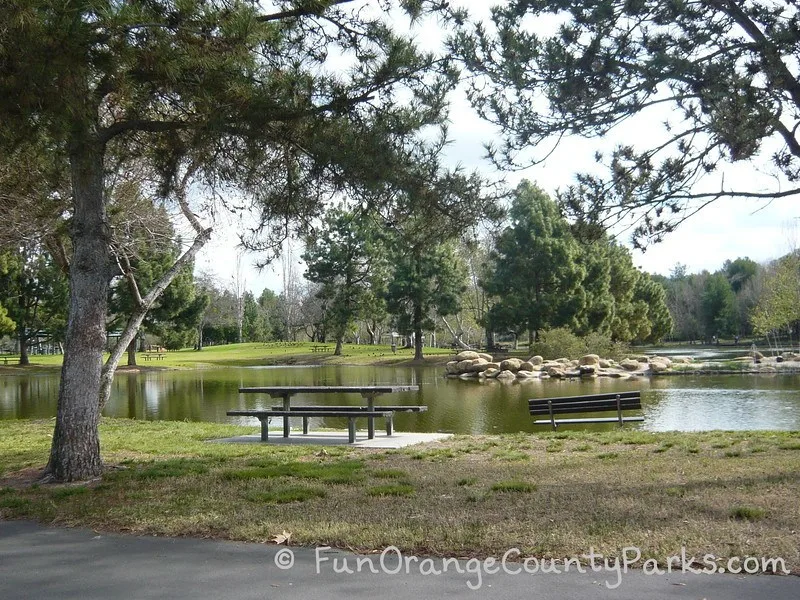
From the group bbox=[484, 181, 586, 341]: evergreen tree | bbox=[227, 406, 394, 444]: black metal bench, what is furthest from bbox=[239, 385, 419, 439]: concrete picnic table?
bbox=[484, 181, 586, 341]: evergreen tree

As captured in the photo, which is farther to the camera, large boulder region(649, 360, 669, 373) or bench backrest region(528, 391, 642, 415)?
large boulder region(649, 360, 669, 373)

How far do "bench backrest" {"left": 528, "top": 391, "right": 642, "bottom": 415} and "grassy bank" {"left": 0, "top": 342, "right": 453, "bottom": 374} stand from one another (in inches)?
1318

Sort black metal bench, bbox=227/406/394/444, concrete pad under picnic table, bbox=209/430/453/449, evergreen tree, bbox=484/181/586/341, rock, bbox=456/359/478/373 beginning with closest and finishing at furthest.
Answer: concrete pad under picnic table, bbox=209/430/453/449
black metal bench, bbox=227/406/394/444
rock, bbox=456/359/478/373
evergreen tree, bbox=484/181/586/341

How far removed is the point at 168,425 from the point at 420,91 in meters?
9.96

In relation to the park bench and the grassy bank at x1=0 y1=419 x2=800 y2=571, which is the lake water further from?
the grassy bank at x1=0 y1=419 x2=800 y2=571

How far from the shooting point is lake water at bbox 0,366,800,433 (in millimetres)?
16422

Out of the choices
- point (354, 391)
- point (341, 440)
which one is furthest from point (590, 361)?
point (341, 440)

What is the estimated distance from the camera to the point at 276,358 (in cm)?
5572

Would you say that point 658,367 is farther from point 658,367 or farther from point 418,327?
point 418,327

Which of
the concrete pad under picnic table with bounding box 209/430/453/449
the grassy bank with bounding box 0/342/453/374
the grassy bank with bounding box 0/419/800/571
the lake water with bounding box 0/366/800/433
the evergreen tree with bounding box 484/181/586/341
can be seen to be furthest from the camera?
the grassy bank with bounding box 0/342/453/374

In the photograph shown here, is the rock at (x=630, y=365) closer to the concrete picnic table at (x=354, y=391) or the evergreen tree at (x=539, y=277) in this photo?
the evergreen tree at (x=539, y=277)

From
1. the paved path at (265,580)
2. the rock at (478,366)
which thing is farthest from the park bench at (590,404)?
the rock at (478,366)

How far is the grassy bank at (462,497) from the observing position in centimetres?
478

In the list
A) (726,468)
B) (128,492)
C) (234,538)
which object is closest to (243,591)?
(234,538)
